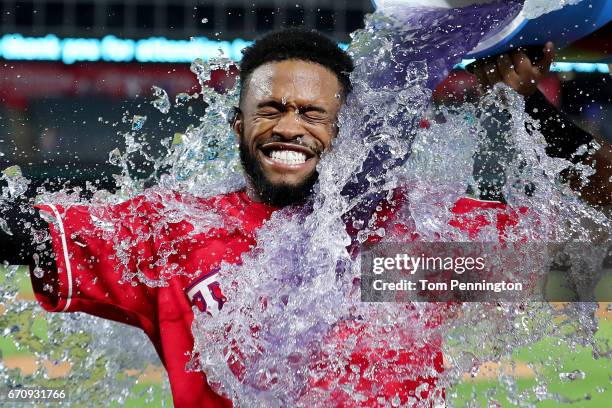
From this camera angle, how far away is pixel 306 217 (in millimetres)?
2137

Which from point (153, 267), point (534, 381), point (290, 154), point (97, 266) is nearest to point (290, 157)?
point (290, 154)

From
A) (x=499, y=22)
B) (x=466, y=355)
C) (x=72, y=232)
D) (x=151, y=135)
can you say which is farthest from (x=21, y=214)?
(x=151, y=135)

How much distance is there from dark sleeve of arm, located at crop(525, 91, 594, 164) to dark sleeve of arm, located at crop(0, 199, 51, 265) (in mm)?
1266

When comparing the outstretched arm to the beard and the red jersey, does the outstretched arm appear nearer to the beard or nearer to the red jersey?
the red jersey

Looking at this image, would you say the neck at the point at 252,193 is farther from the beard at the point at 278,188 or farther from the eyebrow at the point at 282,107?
the eyebrow at the point at 282,107

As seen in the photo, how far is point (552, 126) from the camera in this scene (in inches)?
90.1

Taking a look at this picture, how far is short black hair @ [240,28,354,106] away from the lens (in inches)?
88.4

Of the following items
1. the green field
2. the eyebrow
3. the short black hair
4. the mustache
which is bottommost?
the green field

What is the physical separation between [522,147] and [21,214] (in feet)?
4.33

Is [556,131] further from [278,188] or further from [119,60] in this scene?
[119,60]

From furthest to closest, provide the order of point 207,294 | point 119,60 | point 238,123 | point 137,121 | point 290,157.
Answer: point 119,60, point 137,121, point 238,123, point 290,157, point 207,294

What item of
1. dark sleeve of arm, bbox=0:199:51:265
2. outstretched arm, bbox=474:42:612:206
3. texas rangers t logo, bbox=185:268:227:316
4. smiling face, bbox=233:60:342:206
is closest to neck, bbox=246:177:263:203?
smiling face, bbox=233:60:342:206

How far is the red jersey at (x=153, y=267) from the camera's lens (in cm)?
200

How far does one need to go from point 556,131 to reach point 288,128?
0.75 meters
